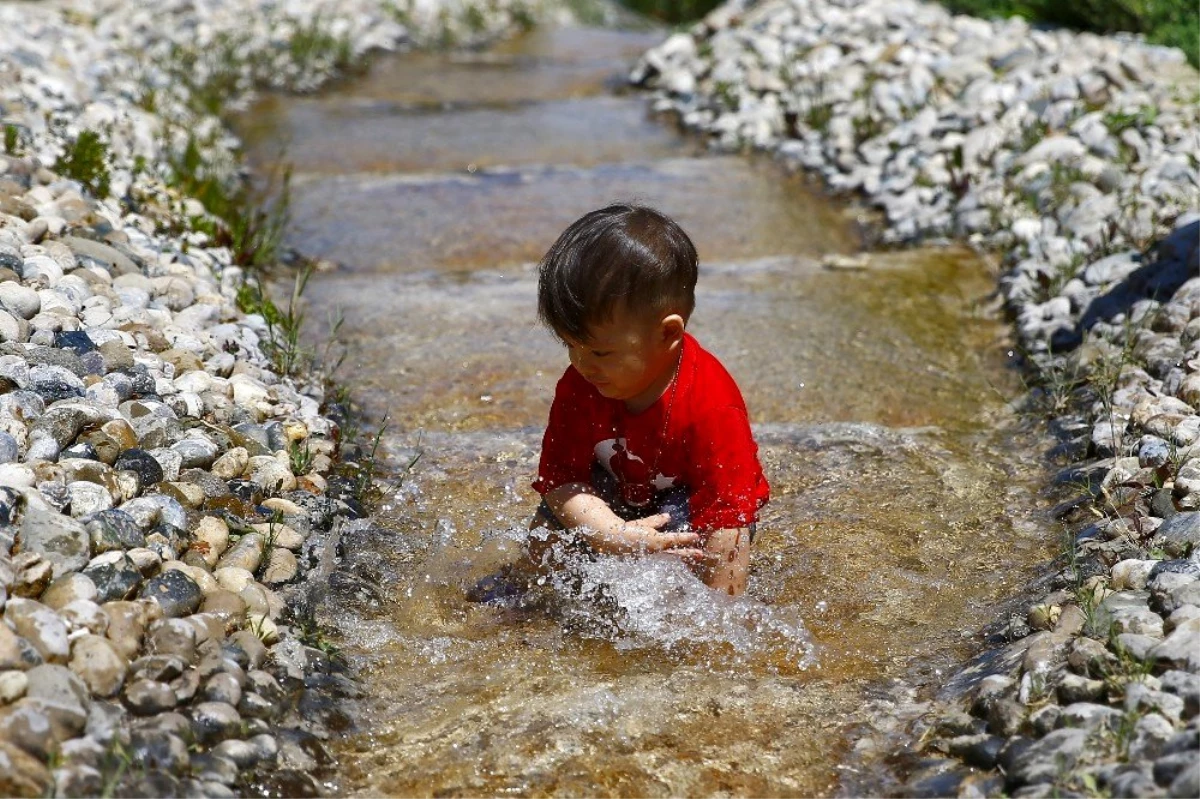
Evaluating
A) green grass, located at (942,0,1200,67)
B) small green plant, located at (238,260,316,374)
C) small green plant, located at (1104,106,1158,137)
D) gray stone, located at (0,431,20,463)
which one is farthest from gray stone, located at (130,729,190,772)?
green grass, located at (942,0,1200,67)

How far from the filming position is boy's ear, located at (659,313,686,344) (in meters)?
3.23

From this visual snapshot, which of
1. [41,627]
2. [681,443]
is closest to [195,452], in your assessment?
[41,627]

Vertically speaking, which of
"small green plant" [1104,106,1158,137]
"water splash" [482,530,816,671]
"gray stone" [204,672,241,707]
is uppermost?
"small green plant" [1104,106,1158,137]

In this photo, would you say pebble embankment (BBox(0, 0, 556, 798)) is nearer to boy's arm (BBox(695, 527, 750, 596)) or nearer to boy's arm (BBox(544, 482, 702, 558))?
boy's arm (BBox(544, 482, 702, 558))

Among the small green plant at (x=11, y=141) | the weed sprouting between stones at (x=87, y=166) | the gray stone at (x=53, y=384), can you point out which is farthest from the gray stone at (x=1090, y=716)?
the small green plant at (x=11, y=141)

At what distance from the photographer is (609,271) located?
10.2ft

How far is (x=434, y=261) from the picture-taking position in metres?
5.96

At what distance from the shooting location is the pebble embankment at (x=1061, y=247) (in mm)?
2607

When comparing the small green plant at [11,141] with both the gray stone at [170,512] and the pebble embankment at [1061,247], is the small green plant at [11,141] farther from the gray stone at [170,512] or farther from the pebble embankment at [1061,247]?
A: the pebble embankment at [1061,247]

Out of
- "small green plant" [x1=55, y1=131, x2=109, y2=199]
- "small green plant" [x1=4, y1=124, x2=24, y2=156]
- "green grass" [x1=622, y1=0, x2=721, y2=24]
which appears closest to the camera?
"small green plant" [x1=4, y1=124, x2=24, y2=156]

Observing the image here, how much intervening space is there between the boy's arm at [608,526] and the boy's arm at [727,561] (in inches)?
1.8

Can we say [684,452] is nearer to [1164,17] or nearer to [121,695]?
[121,695]

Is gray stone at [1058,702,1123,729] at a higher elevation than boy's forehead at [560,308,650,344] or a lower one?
lower

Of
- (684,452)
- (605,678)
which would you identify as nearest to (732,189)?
(684,452)
